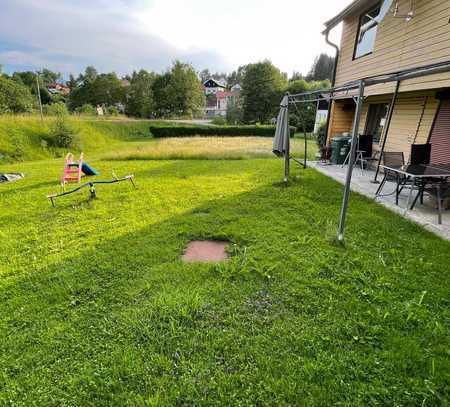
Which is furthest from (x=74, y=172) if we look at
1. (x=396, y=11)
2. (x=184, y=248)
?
(x=396, y=11)

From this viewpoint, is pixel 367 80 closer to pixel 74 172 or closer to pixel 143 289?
pixel 143 289

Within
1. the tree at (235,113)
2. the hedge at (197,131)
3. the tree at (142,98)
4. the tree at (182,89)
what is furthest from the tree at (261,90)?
the tree at (142,98)

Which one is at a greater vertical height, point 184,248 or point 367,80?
point 367,80

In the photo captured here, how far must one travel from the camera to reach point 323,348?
1859mm

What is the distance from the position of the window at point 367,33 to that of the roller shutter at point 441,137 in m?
2.86

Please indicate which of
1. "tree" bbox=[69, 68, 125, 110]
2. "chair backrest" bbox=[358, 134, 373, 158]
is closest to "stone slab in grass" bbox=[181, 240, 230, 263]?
"chair backrest" bbox=[358, 134, 373, 158]

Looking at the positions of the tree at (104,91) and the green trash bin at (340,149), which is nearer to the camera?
the green trash bin at (340,149)

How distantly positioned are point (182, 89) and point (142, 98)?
5933 mm

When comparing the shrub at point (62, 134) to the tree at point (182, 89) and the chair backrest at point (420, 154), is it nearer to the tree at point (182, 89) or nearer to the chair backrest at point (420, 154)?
the chair backrest at point (420, 154)

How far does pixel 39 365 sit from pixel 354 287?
276 centimetres

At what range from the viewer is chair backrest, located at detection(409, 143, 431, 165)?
4948mm

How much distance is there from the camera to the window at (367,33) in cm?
672

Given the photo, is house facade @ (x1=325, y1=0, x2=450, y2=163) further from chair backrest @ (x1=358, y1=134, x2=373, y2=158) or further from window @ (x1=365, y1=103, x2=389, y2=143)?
chair backrest @ (x1=358, y1=134, x2=373, y2=158)

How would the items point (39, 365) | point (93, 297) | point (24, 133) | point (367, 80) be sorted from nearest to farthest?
point (39, 365), point (93, 297), point (367, 80), point (24, 133)
